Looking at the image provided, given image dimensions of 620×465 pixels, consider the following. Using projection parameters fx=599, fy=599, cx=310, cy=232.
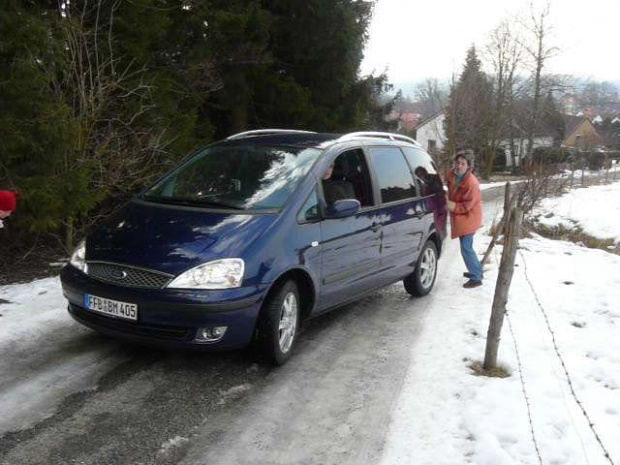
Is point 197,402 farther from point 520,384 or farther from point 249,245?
point 520,384

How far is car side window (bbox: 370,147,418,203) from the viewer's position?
6.17m

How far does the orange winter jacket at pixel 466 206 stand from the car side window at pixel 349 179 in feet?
7.43

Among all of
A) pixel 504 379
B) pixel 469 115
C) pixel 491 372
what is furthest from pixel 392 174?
pixel 469 115

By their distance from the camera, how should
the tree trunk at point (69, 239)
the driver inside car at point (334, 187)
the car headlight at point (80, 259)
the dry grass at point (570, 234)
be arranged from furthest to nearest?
1. the dry grass at point (570, 234)
2. the tree trunk at point (69, 239)
3. the driver inside car at point (334, 187)
4. the car headlight at point (80, 259)

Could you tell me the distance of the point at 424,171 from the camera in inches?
289

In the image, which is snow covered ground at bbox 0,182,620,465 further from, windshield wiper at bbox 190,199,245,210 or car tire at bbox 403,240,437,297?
windshield wiper at bbox 190,199,245,210

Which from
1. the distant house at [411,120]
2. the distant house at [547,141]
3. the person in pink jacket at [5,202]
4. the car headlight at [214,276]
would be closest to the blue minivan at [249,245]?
the car headlight at [214,276]

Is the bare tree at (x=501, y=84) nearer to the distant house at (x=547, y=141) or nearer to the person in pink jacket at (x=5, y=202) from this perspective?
the distant house at (x=547, y=141)

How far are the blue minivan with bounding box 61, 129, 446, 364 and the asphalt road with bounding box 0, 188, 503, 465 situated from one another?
1.09ft

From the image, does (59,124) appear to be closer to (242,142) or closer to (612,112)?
(242,142)

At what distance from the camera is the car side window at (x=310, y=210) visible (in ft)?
15.9

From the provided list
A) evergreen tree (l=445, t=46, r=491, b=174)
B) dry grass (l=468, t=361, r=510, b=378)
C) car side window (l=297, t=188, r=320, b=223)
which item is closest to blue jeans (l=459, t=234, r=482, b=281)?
dry grass (l=468, t=361, r=510, b=378)

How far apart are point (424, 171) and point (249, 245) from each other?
11.9 feet

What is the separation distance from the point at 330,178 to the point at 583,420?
9.12ft
